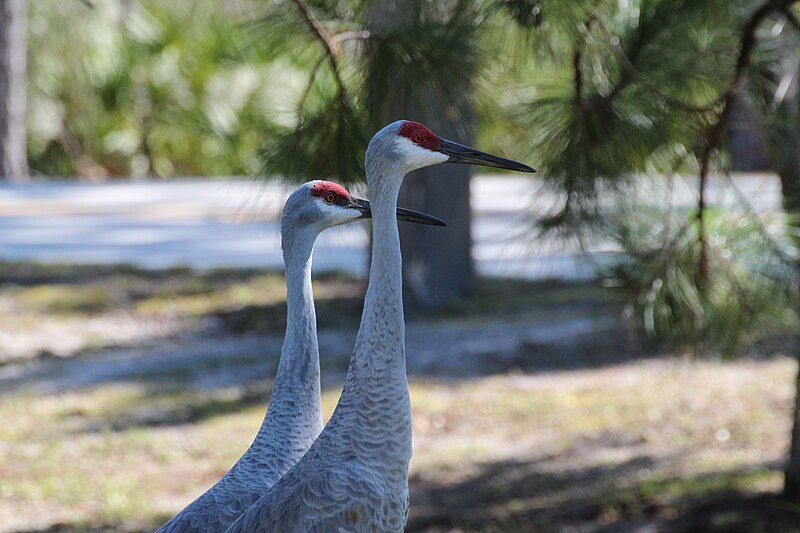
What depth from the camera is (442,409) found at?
6.14m

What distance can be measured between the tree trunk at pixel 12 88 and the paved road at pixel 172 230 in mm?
655

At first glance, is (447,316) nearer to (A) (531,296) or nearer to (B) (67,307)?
(A) (531,296)

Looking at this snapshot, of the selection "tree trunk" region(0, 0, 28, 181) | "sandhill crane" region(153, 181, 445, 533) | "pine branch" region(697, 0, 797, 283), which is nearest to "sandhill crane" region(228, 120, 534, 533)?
"sandhill crane" region(153, 181, 445, 533)

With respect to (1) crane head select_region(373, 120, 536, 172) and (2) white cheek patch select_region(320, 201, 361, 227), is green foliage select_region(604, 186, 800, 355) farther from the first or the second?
(1) crane head select_region(373, 120, 536, 172)

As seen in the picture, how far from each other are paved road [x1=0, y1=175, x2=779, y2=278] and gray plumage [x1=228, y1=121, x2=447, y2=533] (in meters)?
4.95

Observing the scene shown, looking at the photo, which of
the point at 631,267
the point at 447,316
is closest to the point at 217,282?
the point at 447,316

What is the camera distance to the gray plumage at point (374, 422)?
2.44m

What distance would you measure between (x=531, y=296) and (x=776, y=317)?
4.32m

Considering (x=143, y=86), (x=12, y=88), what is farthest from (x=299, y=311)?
(x=143, y=86)

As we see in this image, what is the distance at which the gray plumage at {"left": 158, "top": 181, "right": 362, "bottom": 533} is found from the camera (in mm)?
2773

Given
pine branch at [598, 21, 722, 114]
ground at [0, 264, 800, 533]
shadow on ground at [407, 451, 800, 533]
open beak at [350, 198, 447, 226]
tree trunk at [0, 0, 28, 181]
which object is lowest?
shadow on ground at [407, 451, 800, 533]

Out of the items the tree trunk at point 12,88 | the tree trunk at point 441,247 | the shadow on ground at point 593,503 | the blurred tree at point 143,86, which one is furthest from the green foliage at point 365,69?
the blurred tree at point 143,86

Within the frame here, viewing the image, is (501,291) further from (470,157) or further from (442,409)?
(470,157)

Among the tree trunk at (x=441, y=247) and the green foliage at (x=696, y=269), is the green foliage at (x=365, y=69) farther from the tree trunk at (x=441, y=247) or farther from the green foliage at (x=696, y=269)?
the tree trunk at (x=441, y=247)
